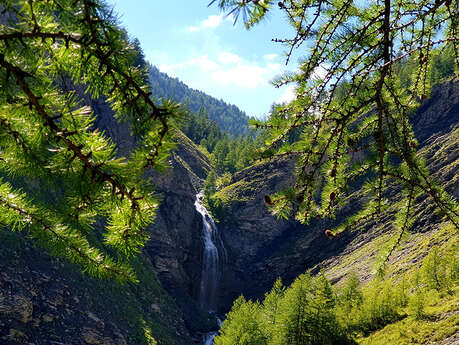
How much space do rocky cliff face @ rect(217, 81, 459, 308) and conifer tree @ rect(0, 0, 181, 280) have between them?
35.6 m

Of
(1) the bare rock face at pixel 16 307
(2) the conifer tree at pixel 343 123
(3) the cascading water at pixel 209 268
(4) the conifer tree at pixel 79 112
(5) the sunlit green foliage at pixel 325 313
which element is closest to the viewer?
(4) the conifer tree at pixel 79 112

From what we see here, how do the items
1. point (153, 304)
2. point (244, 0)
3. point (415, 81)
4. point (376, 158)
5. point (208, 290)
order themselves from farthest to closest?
point (208, 290) → point (153, 304) → point (415, 81) → point (376, 158) → point (244, 0)

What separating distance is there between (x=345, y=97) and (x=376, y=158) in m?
0.69

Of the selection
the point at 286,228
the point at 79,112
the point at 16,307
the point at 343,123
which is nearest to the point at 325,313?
the point at 16,307

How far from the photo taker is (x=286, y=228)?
1955 inches

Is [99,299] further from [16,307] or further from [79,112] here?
[79,112]

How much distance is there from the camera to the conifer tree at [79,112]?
5.15 ft

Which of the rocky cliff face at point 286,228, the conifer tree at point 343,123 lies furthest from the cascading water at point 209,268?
the conifer tree at point 343,123

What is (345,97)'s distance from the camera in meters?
2.99

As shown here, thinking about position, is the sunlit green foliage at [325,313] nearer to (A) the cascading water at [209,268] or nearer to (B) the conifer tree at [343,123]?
(A) the cascading water at [209,268]

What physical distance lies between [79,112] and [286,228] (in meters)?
50.2

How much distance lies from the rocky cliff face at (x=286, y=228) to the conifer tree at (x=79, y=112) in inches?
1402

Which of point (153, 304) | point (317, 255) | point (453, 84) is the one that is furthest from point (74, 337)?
point (453, 84)

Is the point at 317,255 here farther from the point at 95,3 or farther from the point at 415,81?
the point at 95,3
